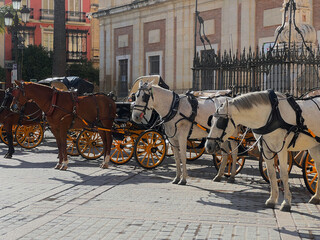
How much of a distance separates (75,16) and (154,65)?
19.0 meters

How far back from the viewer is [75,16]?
47.1 meters

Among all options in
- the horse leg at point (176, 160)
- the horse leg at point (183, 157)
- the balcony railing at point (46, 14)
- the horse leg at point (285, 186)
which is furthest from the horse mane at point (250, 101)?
the balcony railing at point (46, 14)

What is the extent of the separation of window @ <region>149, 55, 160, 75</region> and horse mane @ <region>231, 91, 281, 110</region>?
2394 cm

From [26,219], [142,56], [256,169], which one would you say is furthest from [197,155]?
[142,56]

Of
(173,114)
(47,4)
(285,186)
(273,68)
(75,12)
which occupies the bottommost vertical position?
(285,186)

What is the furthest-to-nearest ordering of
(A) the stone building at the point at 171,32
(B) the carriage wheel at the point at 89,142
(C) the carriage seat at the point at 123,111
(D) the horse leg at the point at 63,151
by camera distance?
(A) the stone building at the point at 171,32 → (C) the carriage seat at the point at 123,111 → (B) the carriage wheel at the point at 89,142 → (D) the horse leg at the point at 63,151

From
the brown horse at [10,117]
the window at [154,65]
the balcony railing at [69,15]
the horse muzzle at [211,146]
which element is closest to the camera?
the horse muzzle at [211,146]

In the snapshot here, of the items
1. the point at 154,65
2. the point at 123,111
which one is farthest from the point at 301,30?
the point at 154,65

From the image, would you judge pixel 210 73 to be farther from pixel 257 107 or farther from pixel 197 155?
pixel 257 107

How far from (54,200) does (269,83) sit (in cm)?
763

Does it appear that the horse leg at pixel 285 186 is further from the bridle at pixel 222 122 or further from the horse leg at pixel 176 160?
the horse leg at pixel 176 160

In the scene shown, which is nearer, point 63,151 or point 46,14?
point 63,151

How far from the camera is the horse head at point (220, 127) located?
6738 mm

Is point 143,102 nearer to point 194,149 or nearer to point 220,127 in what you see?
point 220,127
